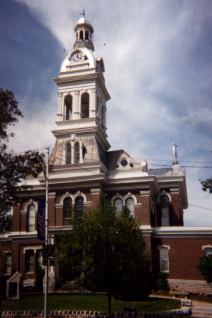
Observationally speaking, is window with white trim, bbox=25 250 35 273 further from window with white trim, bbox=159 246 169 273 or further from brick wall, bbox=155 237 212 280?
brick wall, bbox=155 237 212 280

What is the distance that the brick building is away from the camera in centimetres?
4369

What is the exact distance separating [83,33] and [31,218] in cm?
2347

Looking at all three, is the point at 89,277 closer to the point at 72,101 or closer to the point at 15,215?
the point at 15,215

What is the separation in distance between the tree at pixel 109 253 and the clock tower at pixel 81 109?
723 inches

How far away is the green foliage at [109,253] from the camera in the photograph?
2569cm

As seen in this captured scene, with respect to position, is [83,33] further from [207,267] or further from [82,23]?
[207,267]

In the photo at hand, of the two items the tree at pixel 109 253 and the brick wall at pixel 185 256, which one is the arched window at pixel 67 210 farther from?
the tree at pixel 109 253

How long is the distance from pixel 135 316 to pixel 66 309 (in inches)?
196

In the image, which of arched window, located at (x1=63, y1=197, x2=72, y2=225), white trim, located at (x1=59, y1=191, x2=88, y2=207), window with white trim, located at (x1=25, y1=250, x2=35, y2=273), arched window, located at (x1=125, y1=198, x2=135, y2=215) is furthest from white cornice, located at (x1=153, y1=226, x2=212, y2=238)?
window with white trim, located at (x1=25, y1=250, x2=35, y2=273)

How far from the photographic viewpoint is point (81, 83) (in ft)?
170

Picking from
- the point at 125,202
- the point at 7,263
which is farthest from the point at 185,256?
the point at 7,263

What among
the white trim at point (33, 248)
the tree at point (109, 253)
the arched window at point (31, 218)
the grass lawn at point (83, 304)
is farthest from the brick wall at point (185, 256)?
the tree at point (109, 253)

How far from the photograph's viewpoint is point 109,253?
86.2 ft

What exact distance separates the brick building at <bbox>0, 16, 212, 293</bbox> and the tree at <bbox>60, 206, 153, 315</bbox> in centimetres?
1439
